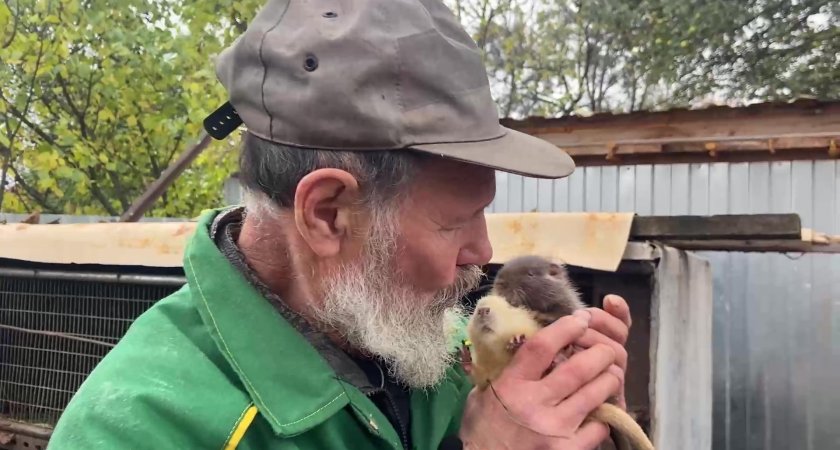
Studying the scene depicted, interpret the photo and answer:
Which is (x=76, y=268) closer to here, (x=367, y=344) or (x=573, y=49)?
(x=367, y=344)

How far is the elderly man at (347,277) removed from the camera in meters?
1.46

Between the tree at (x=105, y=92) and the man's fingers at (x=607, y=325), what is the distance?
7290mm

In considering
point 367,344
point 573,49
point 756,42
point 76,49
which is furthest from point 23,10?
point 756,42

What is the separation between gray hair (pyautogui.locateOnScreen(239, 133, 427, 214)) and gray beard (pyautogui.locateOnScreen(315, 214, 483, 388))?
0.33ft

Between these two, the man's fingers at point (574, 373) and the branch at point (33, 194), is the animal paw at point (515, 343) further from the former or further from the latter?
the branch at point (33, 194)

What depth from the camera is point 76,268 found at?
4031 millimetres

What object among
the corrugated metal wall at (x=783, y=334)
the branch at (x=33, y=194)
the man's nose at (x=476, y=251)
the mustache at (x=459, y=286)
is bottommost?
the corrugated metal wall at (x=783, y=334)

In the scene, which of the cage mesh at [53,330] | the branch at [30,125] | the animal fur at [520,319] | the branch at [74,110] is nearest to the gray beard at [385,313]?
the animal fur at [520,319]

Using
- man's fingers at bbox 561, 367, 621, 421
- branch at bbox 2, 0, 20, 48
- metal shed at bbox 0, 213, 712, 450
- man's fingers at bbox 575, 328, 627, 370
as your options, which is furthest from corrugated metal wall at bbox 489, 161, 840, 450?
branch at bbox 2, 0, 20, 48

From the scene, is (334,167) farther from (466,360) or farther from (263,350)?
(466,360)

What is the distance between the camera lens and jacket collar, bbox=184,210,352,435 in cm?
146

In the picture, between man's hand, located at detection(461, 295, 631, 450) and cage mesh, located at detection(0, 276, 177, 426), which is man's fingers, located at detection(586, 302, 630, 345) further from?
cage mesh, located at detection(0, 276, 177, 426)

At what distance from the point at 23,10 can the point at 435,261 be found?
31.5ft

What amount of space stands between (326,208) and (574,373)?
70 centimetres
